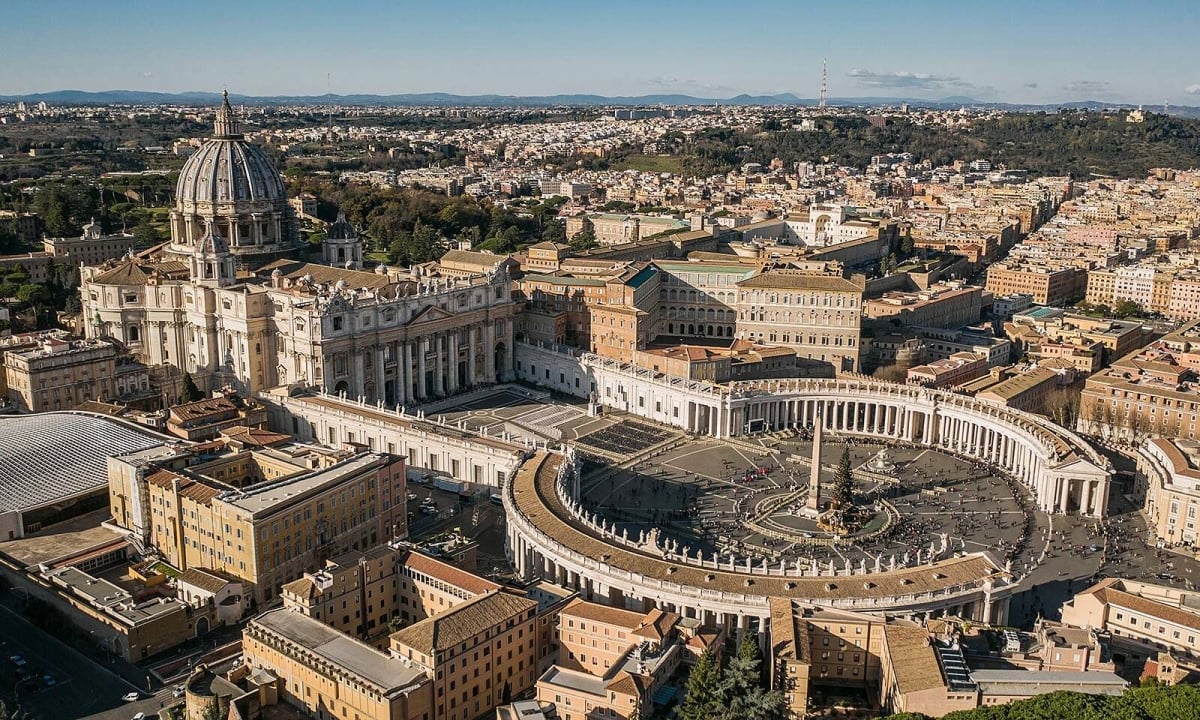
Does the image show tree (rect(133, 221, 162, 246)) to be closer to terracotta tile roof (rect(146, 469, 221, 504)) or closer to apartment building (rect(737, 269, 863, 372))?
apartment building (rect(737, 269, 863, 372))

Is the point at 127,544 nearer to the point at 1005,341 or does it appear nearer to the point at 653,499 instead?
the point at 653,499

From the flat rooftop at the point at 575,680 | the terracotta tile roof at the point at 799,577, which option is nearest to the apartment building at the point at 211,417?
the terracotta tile roof at the point at 799,577

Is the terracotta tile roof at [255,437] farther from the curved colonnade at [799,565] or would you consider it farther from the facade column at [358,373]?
the curved colonnade at [799,565]

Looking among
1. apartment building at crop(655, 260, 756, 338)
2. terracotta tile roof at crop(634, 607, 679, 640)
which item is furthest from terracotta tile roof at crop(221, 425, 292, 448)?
apartment building at crop(655, 260, 756, 338)

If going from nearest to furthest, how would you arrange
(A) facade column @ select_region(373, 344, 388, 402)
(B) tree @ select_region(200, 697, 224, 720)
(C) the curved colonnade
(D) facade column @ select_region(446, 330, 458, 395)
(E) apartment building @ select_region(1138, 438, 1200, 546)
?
(B) tree @ select_region(200, 697, 224, 720)
(C) the curved colonnade
(E) apartment building @ select_region(1138, 438, 1200, 546)
(A) facade column @ select_region(373, 344, 388, 402)
(D) facade column @ select_region(446, 330, 458, 395)

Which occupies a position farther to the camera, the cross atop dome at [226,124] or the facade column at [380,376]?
the cross atop dome at [226,124]
